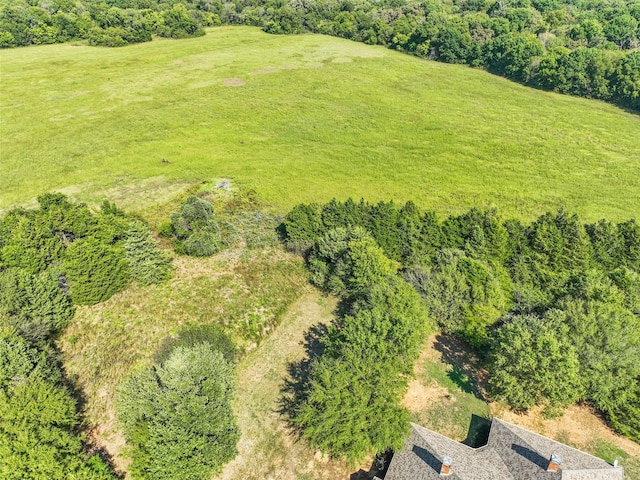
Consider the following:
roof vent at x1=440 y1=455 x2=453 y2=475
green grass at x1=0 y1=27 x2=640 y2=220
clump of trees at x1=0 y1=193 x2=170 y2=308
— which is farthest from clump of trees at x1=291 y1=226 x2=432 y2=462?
green grass at x1=0 y1=27 x2=640 y2=220

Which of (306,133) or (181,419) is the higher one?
(181,419)

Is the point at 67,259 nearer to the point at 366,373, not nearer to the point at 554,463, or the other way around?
the point at 366,373

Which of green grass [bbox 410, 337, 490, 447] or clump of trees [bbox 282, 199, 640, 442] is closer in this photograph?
clump of trees [bbox 282, 199, 640, 442]

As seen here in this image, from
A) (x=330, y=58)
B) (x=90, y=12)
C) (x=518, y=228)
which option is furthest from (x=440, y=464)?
(x=90, y=12)

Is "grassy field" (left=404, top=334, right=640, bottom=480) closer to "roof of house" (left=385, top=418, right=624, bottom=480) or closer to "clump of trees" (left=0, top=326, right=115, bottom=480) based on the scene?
"roof of house" (left=385, top=418, right=624, bottom=480)

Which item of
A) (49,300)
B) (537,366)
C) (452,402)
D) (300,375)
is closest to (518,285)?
(537,366)
